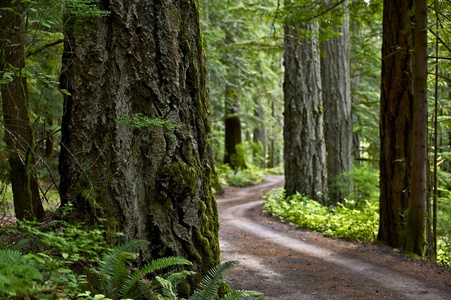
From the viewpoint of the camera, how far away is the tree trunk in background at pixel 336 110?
13.2 meters

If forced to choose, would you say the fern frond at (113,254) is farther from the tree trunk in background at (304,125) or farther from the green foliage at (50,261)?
the tree trunk in background at (304,125)

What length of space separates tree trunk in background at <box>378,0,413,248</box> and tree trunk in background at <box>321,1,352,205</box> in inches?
206

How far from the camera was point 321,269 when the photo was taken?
6.03 metres

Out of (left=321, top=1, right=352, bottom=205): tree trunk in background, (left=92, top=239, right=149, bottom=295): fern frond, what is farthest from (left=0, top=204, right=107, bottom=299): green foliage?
(left=321, top=1, right=352, bottom=205): tree trunk in background

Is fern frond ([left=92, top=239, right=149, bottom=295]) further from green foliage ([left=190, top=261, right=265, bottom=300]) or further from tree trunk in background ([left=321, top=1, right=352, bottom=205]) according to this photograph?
tree trunk in background ([left=321, top=1, right=352, bottom=205])

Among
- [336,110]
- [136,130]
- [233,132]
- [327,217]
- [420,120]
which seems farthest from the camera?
[233,132]

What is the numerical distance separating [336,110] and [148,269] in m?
11.1

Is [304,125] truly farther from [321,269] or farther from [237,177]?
[237,177]

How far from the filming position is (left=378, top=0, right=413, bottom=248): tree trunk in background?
7.46 metres

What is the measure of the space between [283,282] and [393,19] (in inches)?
212

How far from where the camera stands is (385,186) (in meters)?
7.91

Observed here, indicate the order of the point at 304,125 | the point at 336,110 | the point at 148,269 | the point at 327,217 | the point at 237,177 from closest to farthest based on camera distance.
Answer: the point at 148,269 < the point at 327,217 < the point at 304,125 < the point at 336,110 < the point at 237,177

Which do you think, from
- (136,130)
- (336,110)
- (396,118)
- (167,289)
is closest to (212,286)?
(167,289)

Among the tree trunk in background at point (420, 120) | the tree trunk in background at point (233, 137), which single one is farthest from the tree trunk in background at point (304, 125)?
the tree trunk in background at point (233, 137)
